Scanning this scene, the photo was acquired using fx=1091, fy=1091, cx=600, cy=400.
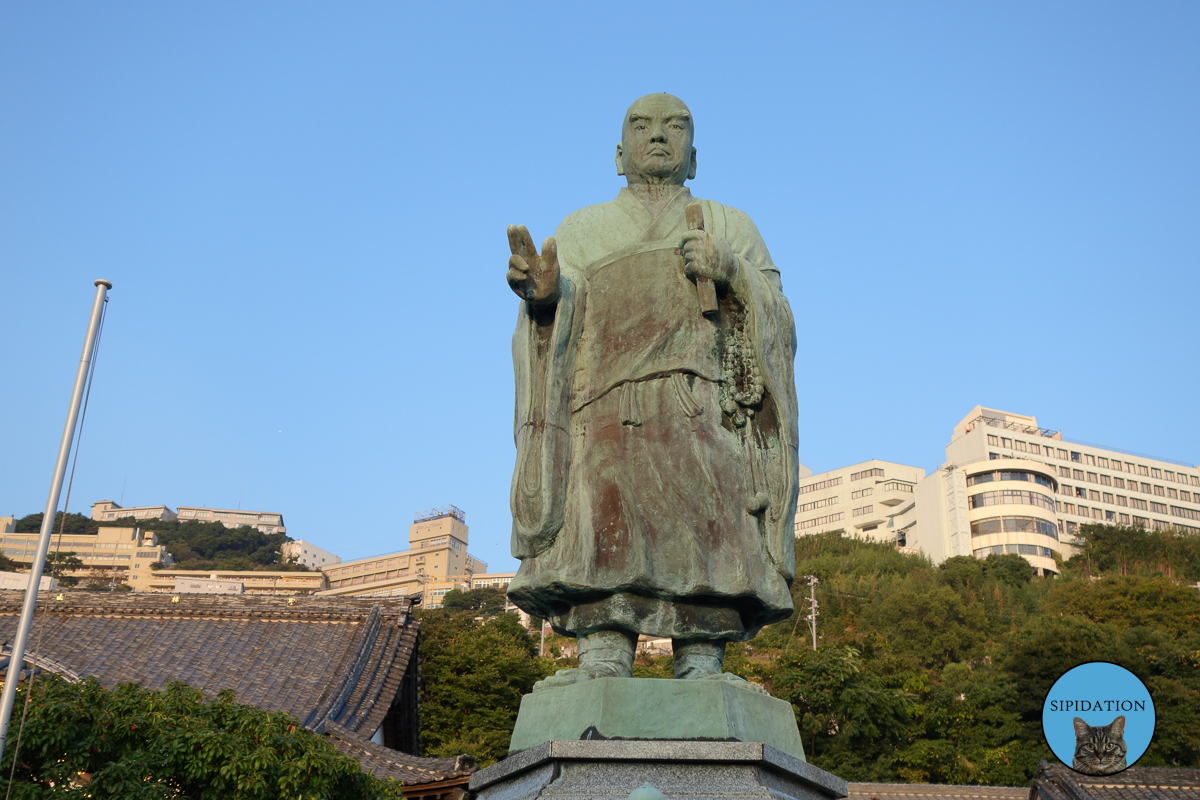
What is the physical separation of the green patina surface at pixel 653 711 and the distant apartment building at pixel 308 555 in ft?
354

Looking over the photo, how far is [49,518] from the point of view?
18.3 ft

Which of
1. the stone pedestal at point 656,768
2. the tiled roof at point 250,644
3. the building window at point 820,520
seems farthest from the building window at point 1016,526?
the stone pedestal at point 656,768

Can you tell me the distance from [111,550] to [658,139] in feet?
347

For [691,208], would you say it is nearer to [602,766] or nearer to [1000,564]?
[602,766]

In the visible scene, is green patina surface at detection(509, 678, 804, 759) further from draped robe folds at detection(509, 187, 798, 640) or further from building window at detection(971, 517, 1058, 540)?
building window at detection(971, 517, 1058, 540)

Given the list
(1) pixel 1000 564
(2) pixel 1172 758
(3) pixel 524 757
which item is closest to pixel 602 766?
(3) pixel 524 757

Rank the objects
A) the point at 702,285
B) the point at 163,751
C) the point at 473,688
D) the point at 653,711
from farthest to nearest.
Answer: the point at 473,688, the point at 163,751, the point at 702,285, the point at 653,711

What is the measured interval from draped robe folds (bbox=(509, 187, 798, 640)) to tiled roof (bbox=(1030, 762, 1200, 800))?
18.6 meters

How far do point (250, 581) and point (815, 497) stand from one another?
162ft

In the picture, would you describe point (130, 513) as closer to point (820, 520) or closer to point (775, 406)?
point (820, 520)

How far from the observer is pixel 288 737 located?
9.23m

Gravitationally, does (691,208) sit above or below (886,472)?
below

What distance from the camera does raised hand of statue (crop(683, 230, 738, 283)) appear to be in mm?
5227

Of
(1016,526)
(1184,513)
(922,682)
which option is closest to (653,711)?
(922,682)
